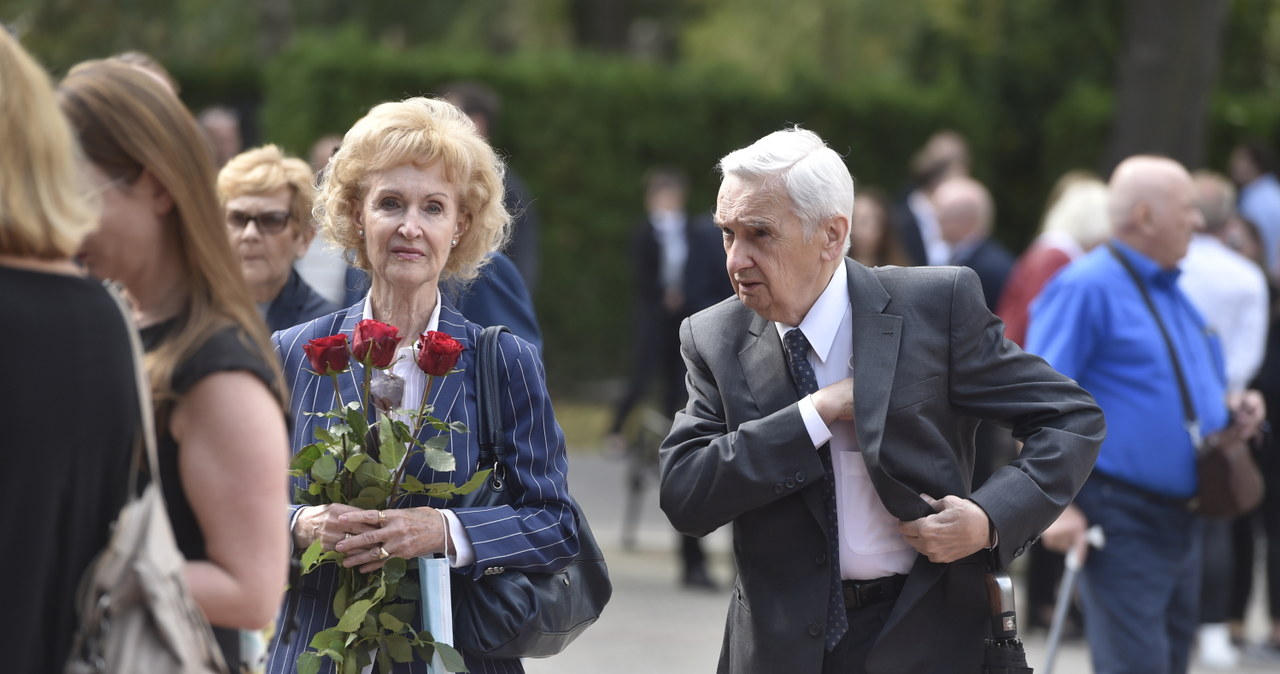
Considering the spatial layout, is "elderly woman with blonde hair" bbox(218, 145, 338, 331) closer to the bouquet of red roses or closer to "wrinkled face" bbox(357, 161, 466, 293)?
"wrinkled face" bbox(357, 161, 466, 293)

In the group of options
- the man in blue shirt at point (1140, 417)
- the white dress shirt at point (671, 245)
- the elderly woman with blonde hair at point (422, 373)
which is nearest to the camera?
the elderly woman with blonde hair at point (422, 373)

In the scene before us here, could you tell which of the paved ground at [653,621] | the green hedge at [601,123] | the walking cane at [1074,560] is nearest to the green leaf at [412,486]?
the walking cane at [1074,560]

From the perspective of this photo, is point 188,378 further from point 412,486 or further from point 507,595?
point 507,595

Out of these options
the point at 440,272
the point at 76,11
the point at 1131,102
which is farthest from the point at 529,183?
the point at 440,272

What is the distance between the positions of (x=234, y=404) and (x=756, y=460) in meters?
1.34

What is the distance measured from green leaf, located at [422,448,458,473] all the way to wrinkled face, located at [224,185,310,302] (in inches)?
59.8

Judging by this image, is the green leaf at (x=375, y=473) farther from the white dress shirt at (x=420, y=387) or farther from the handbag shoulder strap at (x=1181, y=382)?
the handbag shoulder strap at (x=1181, y=382)

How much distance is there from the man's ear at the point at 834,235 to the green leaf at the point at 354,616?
124 centimetres

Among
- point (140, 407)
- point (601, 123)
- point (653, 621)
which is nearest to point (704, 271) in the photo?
point (653, 621)

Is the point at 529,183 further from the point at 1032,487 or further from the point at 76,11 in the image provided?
the point at 1032,487

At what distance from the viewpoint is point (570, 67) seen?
55.7 feet

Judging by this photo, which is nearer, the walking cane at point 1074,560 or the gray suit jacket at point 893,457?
the gray suit jacket at point 893,457

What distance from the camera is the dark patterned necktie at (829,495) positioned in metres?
3.40

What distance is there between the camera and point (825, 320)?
3521 mm
